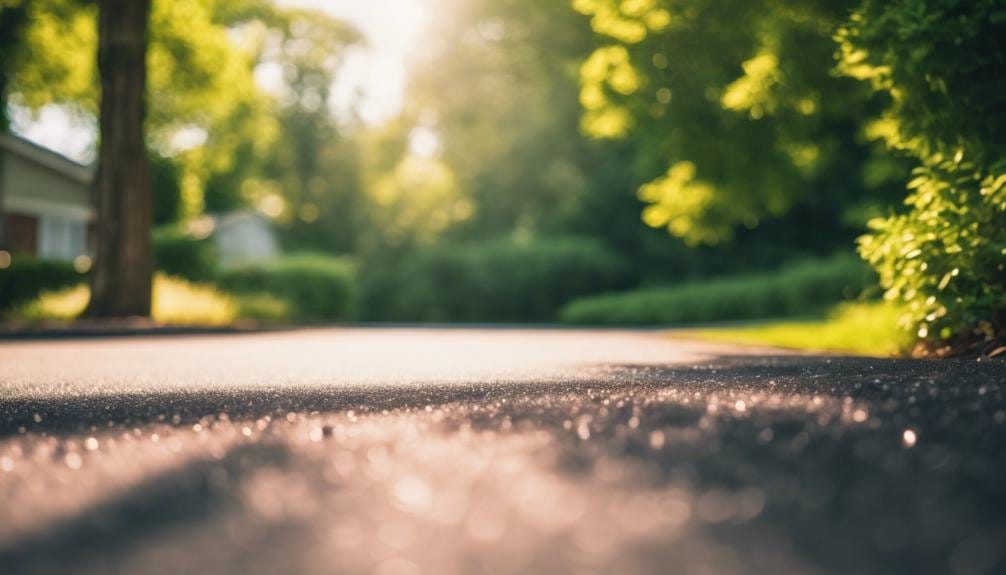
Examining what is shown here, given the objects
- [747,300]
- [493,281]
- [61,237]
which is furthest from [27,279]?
[747,300]

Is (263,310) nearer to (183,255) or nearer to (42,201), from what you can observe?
(183,255)

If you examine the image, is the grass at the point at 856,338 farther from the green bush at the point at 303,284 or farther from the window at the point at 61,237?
the window at the point at 61,237

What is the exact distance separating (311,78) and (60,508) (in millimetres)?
69077

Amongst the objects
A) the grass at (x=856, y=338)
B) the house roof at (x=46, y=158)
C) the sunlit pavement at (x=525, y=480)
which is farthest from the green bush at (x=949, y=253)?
the house roof at (x=46, y=158)

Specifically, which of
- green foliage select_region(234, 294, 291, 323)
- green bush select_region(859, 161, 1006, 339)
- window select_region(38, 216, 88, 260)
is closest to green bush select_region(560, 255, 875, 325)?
green foliage select_region(234, 294, 291, 323)

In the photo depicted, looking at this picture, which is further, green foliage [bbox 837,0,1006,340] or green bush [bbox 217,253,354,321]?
green bush [bbox 217,253,354,321]

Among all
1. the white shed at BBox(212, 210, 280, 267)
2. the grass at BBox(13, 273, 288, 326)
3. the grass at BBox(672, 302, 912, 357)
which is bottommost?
the grass at BBox(672, 302, 912, 357)

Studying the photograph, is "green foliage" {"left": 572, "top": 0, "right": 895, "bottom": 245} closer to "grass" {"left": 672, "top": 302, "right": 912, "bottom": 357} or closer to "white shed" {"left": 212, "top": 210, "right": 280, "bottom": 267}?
"grass" {"left": 672, "top": 302, "right": 912, "bottom": 357}

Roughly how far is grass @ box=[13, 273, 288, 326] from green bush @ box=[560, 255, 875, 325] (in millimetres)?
9875

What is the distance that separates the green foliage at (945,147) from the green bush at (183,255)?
24.9 meters

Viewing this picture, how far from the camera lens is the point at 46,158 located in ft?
116

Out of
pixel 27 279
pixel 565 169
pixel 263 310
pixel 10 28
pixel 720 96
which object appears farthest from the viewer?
pixel 565 169

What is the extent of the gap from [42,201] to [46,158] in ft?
5.15

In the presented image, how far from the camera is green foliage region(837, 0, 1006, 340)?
852cm
